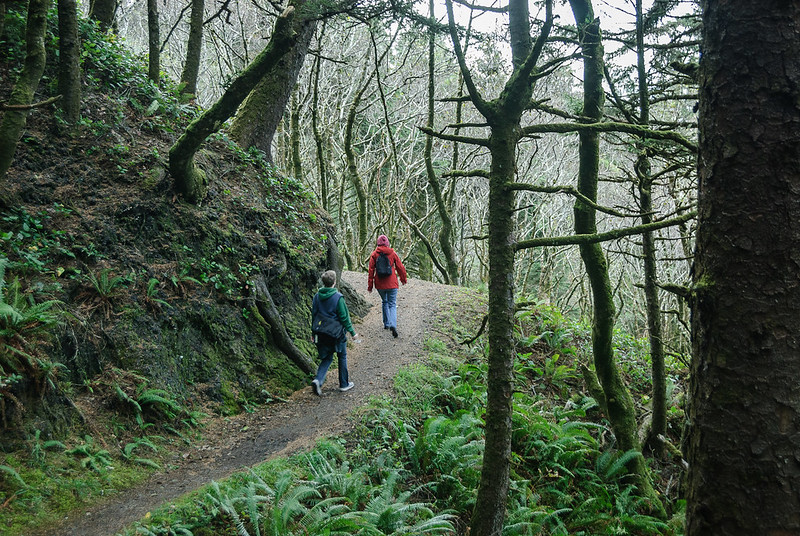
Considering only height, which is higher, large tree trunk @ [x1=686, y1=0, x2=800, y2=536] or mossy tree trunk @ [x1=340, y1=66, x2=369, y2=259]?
mossy tree trunk @ [x1=340, y1=66, x2=369, y2=259]

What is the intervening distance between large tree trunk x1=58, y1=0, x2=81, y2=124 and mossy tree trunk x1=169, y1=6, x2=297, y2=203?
1945 mm

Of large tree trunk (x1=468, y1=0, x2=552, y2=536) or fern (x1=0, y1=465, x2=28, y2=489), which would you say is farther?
large tree trunk (x1=468, y1=0, x2=552, y2=536)

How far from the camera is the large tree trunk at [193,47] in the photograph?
1153 centimetres

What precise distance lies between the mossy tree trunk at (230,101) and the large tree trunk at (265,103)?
3.30 meters

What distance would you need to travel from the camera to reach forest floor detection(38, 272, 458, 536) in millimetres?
4891

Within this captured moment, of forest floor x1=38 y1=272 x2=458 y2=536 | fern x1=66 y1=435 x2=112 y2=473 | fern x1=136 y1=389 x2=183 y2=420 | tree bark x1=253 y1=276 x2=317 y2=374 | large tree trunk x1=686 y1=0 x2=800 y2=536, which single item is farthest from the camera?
tree bark x1=253 y1=276 x2=317 y2=374

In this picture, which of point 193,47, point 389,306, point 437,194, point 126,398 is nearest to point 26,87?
point 126,398

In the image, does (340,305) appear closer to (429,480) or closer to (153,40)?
(429,480)

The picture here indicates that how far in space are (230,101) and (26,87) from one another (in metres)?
2.79

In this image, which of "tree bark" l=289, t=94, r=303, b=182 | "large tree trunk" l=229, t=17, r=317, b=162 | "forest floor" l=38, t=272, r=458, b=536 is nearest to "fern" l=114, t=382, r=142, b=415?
"forest floor" l=38, t=272, r=458, b=536

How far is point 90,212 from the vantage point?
304 inches

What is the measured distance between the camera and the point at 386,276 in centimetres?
1141

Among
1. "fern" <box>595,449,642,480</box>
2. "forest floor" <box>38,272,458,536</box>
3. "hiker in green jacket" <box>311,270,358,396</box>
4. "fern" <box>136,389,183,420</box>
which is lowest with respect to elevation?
"fern" <box>595,449,642,480</box>

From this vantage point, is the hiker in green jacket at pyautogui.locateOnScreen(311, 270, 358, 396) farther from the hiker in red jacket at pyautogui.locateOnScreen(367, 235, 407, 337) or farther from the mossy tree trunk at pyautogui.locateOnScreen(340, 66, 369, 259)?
the mossy tree trunk at pyautogui.locateOnScreen(340, 66, 369, 259)
